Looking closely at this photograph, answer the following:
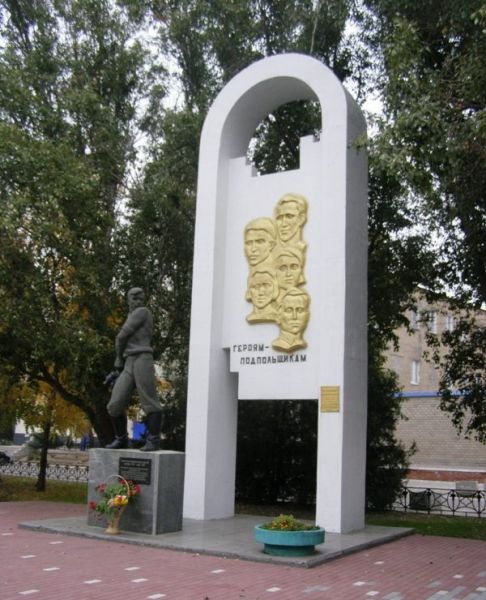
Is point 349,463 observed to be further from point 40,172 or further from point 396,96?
point 40,172

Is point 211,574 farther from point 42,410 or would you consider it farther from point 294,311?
point 42,410

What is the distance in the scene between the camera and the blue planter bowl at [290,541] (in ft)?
31.4

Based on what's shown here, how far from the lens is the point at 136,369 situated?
12.2 metres

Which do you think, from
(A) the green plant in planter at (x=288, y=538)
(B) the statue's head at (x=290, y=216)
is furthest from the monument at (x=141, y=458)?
(B) the statue's head at (x=290, y=216)

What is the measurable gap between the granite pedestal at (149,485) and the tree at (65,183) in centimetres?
456

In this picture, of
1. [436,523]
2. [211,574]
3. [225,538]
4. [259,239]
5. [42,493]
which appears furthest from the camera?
[42,493]

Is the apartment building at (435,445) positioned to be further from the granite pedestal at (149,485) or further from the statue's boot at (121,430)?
the granite pedestal at (149,485)

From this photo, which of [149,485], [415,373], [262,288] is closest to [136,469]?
[149,485]

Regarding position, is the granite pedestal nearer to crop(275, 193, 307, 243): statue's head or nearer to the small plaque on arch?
the small plaque on arch

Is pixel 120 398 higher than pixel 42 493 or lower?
higher

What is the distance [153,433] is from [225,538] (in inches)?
81.8

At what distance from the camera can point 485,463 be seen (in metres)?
28.3

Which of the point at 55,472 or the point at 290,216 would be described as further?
the point at 55,472

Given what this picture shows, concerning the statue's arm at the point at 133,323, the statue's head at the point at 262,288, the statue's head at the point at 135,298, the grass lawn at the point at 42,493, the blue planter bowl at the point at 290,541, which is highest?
the statue's head at the point at 262,288
